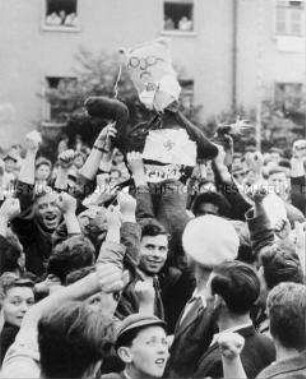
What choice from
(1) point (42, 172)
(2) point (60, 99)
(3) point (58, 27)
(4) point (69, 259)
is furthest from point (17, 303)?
Result: (2) point (60, 99)

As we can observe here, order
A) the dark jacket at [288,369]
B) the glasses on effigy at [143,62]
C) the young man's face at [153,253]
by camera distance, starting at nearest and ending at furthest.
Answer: the dark jacket at [288,369] < the young man's face at [153,253] < the glasses on effigy at [143,62]

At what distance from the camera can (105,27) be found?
4824mm

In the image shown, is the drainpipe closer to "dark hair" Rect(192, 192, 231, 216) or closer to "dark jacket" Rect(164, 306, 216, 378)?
"dark hair" Rect(192, 192, 231, 216)

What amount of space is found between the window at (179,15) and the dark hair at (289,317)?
2.84 metres

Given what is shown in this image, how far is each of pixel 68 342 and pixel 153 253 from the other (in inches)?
39.7

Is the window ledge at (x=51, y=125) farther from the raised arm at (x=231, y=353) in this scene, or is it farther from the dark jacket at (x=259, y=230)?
the raised arm at (x=231, y=353)

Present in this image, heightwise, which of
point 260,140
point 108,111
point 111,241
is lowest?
point 260,140

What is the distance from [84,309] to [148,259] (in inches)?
37.5

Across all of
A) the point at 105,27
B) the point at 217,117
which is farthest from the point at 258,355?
the point at 217,117

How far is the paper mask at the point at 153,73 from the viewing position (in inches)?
112

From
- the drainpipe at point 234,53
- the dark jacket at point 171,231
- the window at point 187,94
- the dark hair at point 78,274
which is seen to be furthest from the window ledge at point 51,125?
the dark hair at point 78,274

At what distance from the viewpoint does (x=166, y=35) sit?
530cm

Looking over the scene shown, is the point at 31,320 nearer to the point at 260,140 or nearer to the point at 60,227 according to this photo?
the point at 60,227

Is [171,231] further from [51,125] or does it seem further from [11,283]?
[51,125]
